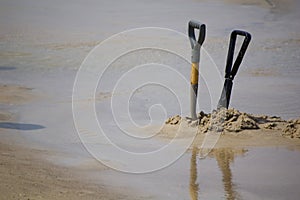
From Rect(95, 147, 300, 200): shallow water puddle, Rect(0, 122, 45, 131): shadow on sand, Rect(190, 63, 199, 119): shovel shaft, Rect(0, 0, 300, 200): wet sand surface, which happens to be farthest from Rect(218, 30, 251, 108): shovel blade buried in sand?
Rect(0, 122, 45, 131): shadow on sand

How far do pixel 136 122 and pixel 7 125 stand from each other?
5.38 ft

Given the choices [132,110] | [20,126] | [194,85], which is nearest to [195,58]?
[194,85]

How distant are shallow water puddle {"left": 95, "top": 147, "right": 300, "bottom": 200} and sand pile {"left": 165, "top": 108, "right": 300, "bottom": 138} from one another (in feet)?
1.88

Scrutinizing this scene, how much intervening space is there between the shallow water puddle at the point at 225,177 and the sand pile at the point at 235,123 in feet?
1.88

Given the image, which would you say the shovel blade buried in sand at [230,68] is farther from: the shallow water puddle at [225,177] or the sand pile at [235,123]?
the shallow water puddle at [225,177]

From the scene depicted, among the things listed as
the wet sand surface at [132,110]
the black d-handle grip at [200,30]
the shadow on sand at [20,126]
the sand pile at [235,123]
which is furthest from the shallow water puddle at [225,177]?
the shadow on sand at [20,126]

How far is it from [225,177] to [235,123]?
64.1 inches

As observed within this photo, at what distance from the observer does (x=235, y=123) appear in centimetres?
786

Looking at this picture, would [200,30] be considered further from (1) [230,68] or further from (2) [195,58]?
(1) [230,68]

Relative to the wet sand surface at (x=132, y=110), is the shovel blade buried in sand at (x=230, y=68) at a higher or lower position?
higher

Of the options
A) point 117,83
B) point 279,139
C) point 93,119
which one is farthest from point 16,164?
point 117,83

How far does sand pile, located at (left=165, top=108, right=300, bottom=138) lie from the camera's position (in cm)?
775

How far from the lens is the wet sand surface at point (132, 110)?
5898 millimetres

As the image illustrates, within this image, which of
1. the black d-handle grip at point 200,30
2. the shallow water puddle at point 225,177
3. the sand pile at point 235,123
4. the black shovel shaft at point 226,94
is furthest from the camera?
the black shovel shaft at point 226,94
